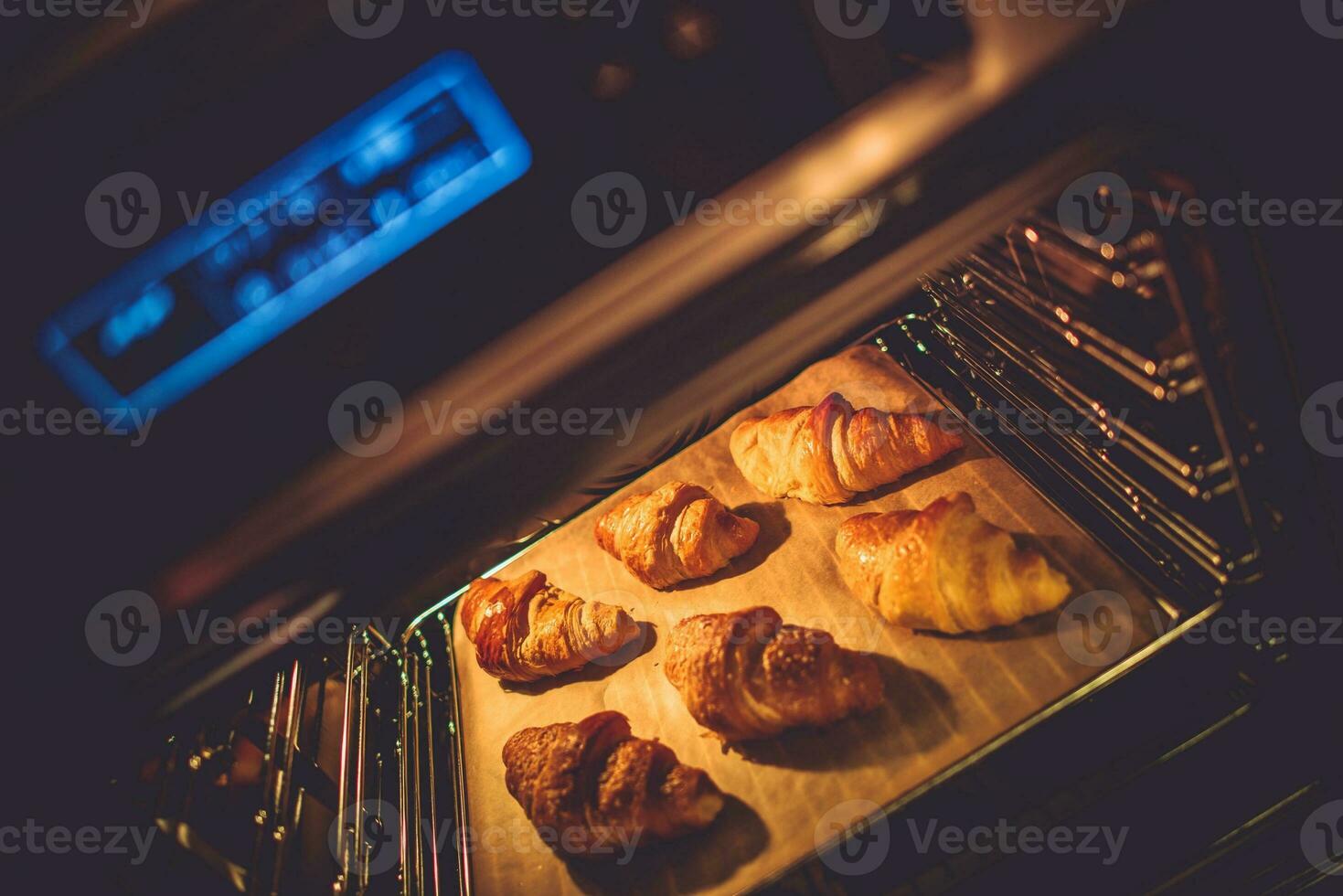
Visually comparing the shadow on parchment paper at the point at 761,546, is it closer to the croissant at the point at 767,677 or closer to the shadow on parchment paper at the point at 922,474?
the shadow on parchment paper at the point at 922,474

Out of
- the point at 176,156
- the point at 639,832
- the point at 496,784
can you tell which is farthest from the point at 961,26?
the point at 496,784

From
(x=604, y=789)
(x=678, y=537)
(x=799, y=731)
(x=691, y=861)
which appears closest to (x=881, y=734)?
(x=799, y=731)

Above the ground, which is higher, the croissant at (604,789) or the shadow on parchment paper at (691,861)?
the croissant at (604,789)

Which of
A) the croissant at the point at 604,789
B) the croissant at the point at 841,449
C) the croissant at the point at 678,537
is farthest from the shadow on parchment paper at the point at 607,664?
the croissant at the point at 841,449

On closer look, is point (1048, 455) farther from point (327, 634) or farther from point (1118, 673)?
point (327, 634)

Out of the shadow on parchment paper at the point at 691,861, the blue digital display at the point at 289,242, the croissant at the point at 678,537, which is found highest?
the blue digital display at the point at 289,242

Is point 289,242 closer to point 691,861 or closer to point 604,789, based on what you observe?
point 604,789
